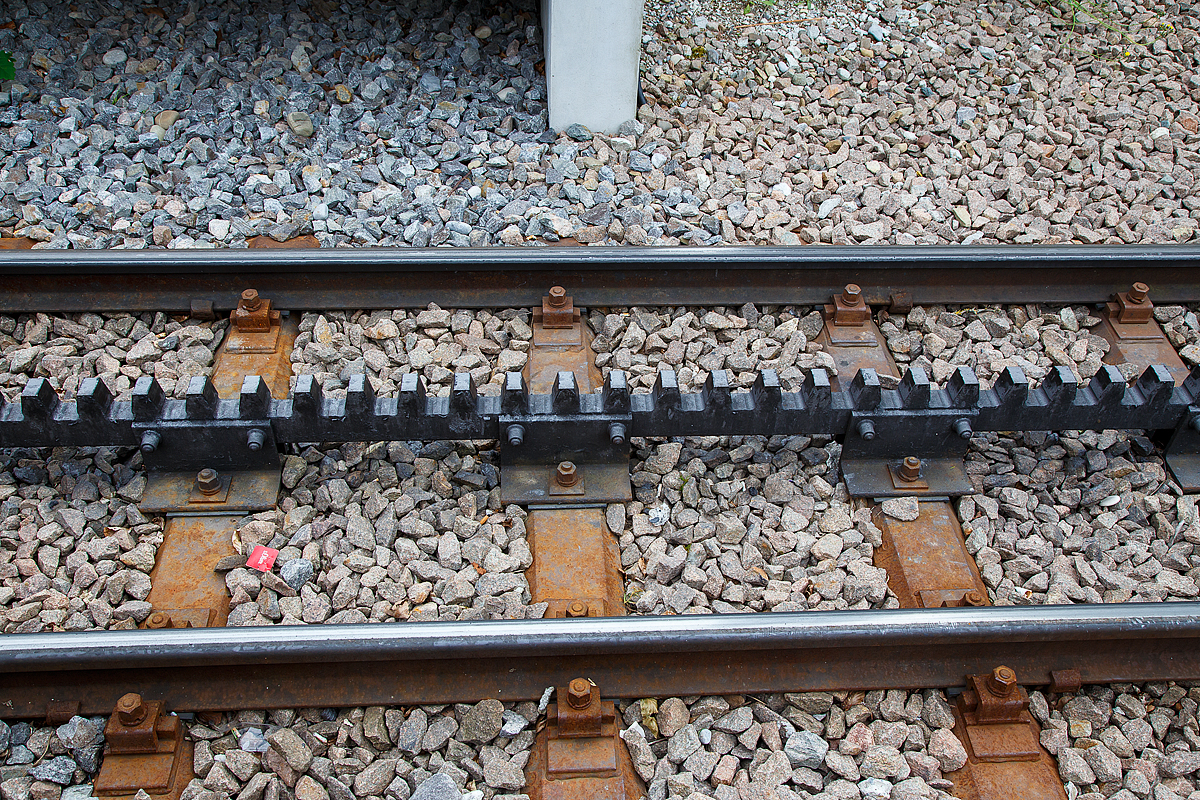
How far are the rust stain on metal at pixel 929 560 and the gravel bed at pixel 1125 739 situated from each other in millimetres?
365

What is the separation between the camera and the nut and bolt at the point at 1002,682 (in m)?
2.50

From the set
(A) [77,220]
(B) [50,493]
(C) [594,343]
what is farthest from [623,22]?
(B) [50,493]

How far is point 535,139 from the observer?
16.4 ft

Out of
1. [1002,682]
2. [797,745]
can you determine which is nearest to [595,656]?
[797,745]

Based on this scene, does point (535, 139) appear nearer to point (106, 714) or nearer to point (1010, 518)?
point (1010, 518)

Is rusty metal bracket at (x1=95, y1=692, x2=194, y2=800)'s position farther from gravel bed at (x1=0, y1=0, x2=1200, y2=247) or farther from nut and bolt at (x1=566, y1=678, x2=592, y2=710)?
gravel bed at (x1=0, y1=0, x2=1200, y2=247)

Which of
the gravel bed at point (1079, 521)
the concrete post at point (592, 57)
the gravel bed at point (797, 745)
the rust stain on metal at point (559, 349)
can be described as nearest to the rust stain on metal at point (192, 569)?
the rust stain on metal at point (559, 349)

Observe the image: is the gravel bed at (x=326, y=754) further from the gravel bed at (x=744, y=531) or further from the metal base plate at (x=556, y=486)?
the metal base plate at (x=556, y=486)

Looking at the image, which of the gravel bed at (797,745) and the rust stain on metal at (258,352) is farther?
the rust stain on metal at (258,352)

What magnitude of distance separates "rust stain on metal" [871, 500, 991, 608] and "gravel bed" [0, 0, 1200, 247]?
5.64 ft

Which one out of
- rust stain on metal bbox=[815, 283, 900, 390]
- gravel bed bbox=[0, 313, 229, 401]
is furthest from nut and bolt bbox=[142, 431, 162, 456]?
rust stain on metal bbox=[815, 283, 900, 390]

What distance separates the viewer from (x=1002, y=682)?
98.6 inches

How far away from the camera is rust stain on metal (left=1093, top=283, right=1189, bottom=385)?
3762 mm

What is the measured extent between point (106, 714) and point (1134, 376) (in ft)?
12.6
